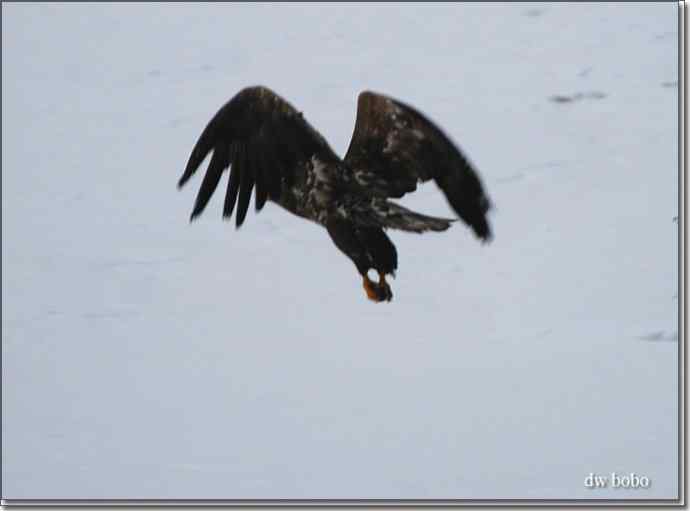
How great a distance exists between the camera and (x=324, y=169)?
8.03 metres

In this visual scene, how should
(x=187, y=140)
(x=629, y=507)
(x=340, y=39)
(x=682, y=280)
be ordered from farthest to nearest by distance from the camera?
(x=340, y=39) < (x=187, y=140) < (x=682, y=280) < (x=629, y=507)

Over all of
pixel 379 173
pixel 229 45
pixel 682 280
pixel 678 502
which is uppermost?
pixel 229 45

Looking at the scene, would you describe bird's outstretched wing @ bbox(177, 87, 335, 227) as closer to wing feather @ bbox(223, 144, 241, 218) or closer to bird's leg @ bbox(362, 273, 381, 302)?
wing feather @ bbox(223, 144, 241, 218)

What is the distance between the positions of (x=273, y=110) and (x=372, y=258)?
0.80 m

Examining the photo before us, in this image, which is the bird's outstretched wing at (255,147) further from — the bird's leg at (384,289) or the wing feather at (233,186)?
the bird's leg at (384,289)

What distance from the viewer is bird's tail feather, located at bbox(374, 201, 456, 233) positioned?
7.62 meters

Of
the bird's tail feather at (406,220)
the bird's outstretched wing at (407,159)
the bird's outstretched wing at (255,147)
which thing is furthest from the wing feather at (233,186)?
→ the bird's tail feather at (406,220)

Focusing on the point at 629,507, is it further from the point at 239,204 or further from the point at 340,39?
the point at 340,39

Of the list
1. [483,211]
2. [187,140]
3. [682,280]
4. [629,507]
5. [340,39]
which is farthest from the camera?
[340,39]

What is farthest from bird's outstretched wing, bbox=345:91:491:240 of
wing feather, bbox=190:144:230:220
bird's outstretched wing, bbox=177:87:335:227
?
wing feather, bbox=190:144:230:220

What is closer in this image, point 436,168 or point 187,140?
point 436,168

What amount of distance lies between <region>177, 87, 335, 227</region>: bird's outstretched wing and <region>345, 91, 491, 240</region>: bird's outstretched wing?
0.24 metres

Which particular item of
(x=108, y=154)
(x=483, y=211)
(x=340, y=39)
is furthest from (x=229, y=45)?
(x=483, y=211)

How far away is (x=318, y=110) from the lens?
442 inches
